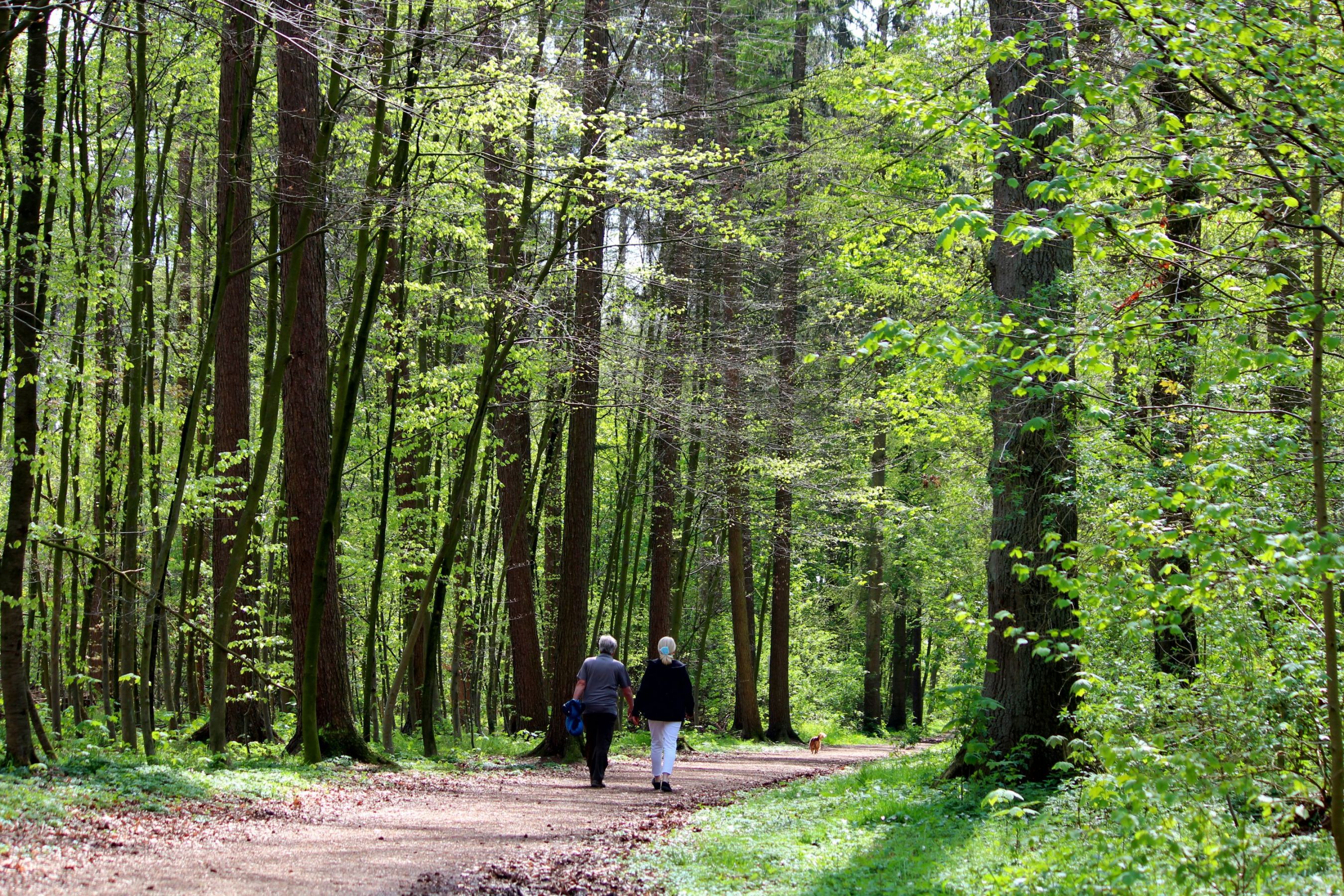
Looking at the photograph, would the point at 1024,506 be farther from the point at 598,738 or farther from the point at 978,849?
the point at 598,738

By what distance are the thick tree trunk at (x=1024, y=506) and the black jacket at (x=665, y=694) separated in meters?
3.37

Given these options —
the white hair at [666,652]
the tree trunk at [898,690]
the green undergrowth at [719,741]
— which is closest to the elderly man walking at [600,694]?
the white hair at [666,652]

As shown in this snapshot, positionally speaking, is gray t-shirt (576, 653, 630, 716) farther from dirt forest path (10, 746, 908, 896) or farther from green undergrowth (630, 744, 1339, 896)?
green undergrowth (630, 744, 1339, 896)

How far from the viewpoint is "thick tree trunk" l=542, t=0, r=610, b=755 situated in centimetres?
1357

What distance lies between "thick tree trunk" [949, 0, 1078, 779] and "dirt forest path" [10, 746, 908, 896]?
3.12 meters

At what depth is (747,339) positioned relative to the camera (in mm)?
17688

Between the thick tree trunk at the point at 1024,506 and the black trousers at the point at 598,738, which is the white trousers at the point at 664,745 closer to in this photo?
the black trousers at the point at 598,738

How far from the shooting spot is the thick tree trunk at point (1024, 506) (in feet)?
27.5

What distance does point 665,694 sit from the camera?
446 inches

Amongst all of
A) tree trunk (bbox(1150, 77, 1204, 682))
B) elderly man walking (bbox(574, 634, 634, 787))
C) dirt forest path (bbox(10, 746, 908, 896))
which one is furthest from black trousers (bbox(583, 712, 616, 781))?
tree trunk (bbox(1150, 77, 1204, 682))

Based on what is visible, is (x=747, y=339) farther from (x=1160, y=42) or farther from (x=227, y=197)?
(x=1160, y=42)

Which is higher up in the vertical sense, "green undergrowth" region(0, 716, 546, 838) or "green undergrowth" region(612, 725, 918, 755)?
"green undergrowth" region(0, 716, 546, 838)

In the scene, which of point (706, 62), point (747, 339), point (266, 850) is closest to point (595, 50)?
point (747, 339)

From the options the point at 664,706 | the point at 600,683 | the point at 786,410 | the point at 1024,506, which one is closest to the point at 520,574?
the point at 600,683
